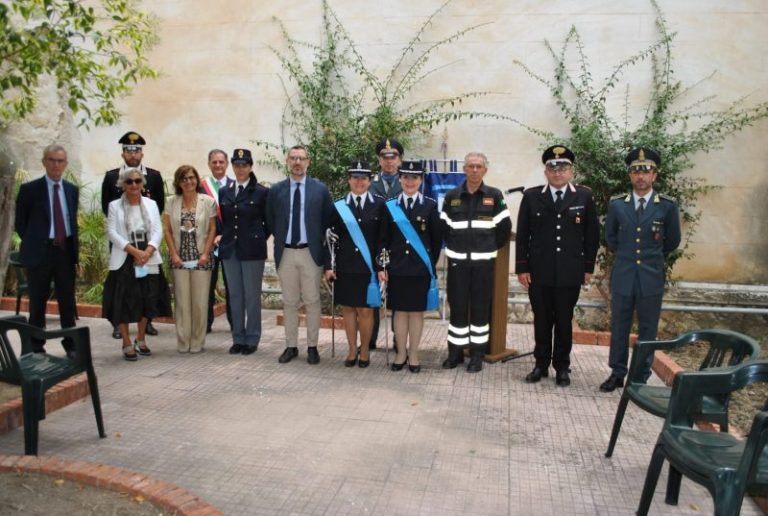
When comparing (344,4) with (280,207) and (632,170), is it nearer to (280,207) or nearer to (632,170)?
(280,207)

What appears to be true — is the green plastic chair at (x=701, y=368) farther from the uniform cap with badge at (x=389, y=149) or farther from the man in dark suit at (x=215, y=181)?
the man in dark suit at (x=215, y=181)

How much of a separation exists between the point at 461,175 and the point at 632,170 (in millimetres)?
3176

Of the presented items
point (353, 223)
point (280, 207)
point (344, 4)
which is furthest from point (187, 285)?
point (344, 4)

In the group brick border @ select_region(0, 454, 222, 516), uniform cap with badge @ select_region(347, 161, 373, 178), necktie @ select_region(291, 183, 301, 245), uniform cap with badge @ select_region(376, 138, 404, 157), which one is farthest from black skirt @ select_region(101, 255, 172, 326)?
brick border @ select_region(0, 454, 222, 516)

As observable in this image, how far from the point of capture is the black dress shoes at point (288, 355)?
5.97m

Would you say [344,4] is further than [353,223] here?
Yes

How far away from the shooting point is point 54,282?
5.70 m

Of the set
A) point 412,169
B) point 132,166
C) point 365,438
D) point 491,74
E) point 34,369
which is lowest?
point 365,438

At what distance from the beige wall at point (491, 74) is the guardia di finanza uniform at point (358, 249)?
10.0 feet

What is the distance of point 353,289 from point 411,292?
0.53 meters

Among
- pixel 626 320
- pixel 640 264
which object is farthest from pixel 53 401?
pixel 640 264

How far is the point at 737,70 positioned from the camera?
7.63 m

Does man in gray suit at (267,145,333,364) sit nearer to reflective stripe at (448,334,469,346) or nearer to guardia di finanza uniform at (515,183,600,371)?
reflective stripe at (448,334,469,346)

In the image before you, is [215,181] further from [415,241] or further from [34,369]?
[34,369]
